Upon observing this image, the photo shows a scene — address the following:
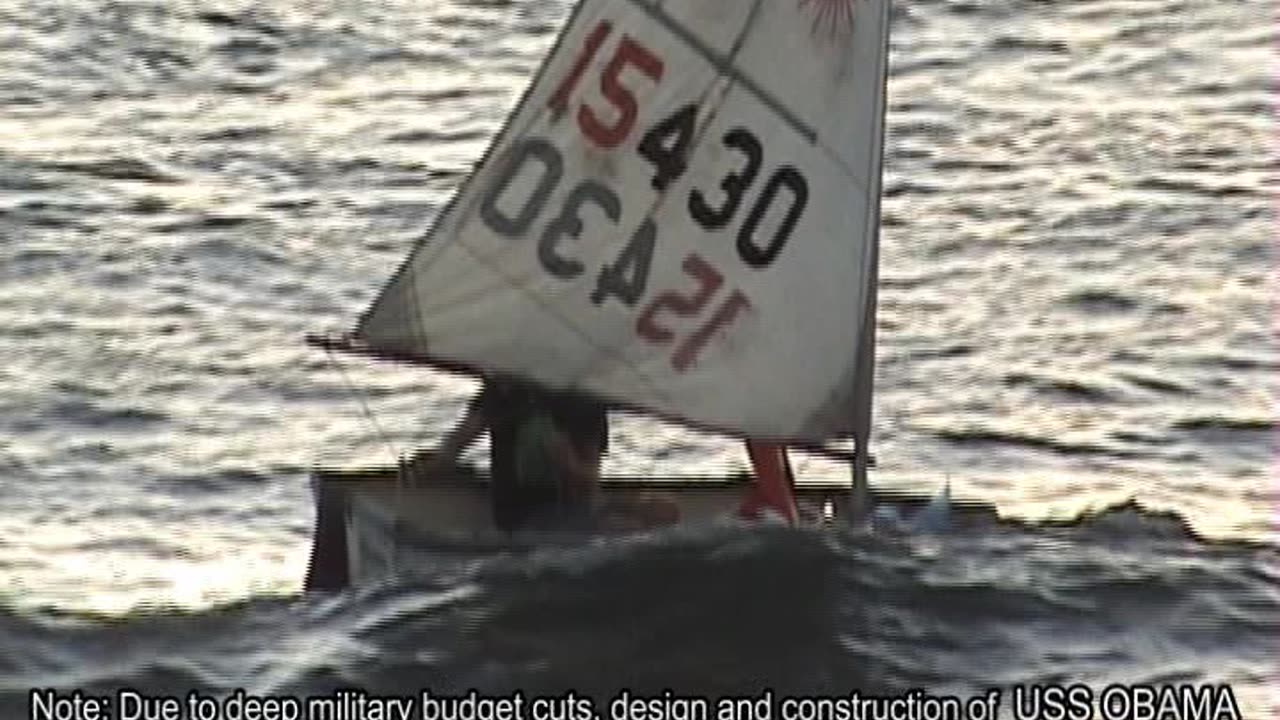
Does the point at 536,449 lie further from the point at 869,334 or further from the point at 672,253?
the point at 869,334

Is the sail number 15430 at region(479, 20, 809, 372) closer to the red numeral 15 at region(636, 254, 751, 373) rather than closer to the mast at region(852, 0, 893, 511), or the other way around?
the red numeral 15 at region(636, 254, 751, 373)

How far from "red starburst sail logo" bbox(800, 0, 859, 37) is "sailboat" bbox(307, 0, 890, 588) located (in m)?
0.14

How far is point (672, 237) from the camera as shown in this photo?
67.7 feet

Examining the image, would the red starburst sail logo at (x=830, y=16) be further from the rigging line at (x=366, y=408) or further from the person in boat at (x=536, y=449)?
the rigging line at (x=366, y=408)

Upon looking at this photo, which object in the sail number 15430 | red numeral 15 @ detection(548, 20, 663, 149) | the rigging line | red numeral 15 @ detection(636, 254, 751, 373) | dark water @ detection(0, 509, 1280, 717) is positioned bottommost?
dark water @ detection(0, 509, 1280, 717)

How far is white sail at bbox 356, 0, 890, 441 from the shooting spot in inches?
803

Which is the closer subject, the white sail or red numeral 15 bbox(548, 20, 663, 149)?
the white sail

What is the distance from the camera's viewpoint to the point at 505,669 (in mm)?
19594

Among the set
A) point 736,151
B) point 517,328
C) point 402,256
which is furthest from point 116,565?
point 402,256

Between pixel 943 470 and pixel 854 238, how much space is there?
616cm

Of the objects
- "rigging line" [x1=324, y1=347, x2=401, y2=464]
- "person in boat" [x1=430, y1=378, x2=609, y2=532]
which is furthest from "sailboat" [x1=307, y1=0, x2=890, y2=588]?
"rigging line" [x1=324, y1=347, x2=401, y2=464]

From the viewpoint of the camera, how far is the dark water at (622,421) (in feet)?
66.2

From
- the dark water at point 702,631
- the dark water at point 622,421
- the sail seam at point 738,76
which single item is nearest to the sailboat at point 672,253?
the sail seam at point 738,76

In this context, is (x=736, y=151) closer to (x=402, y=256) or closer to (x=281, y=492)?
(x=281, y=492)
